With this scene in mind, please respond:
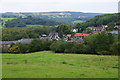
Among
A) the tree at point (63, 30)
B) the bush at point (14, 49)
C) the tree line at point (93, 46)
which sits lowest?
the bush at point (14, 49)

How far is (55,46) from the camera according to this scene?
155ft

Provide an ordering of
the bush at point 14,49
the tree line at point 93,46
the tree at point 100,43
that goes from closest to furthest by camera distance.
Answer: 1. the tree line at point 93,46
2. the tree at point 100,43
3. the bush at point 14,49

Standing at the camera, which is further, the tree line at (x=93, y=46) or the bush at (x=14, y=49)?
the bush at (x=14, y=49)

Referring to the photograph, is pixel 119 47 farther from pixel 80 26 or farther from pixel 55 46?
pixel 80 26

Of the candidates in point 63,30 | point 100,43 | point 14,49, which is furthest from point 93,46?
point 63,30

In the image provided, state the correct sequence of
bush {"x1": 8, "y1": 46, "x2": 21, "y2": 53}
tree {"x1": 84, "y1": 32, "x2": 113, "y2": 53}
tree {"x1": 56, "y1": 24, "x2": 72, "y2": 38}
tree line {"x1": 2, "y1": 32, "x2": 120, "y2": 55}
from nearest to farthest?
tree line {"x1": 2, "y1": 32, "x2": 120, "y2": 55}, tree {"x1": 84, "y1": 32, "x2": 113, "y2": 53}, bush {"x1": 8, "y1": 46, "x2": 21, "y2": 53}, tree {"x1": 56, "y1": 24, "x2": 72, "y2": 38}

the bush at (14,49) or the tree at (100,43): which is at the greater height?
the tree at (100,43)

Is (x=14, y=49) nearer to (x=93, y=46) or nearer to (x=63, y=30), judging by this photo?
(x=93, y=46)

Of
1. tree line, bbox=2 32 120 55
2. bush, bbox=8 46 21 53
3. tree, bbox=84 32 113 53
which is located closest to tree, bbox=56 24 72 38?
bush, bbox=8 46 21 53

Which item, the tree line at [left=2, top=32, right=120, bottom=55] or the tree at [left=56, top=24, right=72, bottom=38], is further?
the tree at [left=56, top=24, right=72, bottom=38]

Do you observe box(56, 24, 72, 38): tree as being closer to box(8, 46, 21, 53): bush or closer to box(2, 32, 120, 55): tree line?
box(8, 46, 21, 53): bush

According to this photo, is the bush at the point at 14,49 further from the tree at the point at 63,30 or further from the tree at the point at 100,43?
the tree at the point at 63,30

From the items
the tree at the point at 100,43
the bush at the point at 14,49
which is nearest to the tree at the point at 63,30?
the bush at the point at 14,49

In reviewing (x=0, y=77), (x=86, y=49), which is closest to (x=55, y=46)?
(x=86, y=49)
